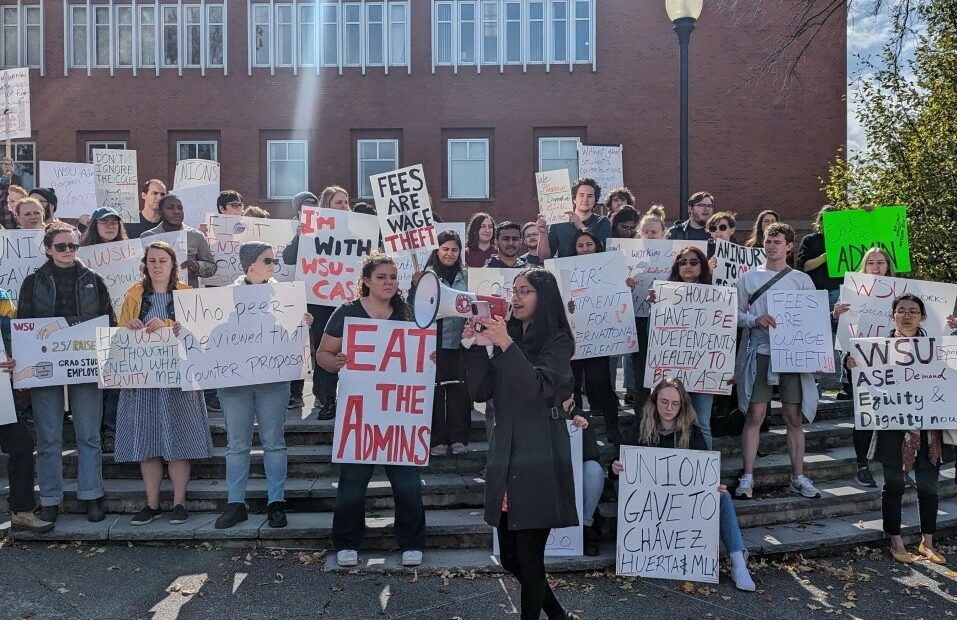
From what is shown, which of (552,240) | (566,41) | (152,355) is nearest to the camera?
(152,355)

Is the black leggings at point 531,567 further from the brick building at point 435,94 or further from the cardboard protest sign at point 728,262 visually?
the brick building at point 435,94

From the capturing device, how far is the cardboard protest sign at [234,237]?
9086mm

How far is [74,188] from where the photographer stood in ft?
36.0

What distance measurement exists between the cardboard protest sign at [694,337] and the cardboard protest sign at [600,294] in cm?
47

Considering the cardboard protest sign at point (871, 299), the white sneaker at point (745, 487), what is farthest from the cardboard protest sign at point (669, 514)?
the cardboard protest sign at point (871, 299)

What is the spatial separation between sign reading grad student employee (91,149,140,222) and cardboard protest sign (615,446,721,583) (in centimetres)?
854

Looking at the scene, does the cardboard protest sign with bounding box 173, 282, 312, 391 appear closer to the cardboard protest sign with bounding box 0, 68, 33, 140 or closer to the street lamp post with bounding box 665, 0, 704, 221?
the street lamp post with bounding box 665, 0, 704, 221

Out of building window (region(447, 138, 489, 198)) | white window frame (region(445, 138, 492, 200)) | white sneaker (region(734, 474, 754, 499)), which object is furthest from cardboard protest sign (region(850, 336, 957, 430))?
building window (region(447, 138, 489, 198))

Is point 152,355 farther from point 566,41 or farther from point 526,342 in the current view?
point 566,41

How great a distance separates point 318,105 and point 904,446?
19665mm

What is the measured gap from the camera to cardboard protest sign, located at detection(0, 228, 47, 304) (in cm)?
736

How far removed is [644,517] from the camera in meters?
5.73

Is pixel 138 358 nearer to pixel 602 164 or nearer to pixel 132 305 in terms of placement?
pixel 132 305

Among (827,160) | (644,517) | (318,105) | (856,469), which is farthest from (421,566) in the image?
(827,160)
